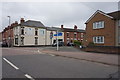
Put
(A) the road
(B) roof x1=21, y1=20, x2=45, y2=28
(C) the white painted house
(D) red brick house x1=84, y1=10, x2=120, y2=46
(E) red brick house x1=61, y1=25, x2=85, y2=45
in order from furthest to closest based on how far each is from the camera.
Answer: (E) red brick house x1=61, y1=25, x2=85, y2=45 < (B) roof x1=21, y1=20, x2=45, y2=28 < (C) the white painted house < (D) red brick house x1=84, y1=10, x2=120, y2=46 < (A) the road

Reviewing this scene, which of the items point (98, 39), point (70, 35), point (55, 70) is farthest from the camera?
point (70, 35)

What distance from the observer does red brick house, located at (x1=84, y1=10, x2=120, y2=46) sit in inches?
1049

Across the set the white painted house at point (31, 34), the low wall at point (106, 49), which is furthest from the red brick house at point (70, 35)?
the low wall at point (106, 49)

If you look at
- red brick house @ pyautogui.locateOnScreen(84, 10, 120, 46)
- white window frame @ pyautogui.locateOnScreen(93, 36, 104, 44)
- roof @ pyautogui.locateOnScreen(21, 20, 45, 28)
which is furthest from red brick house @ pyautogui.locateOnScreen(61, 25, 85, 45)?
white window frame @ pyautogui.locateOnScreen(93, 36, 104, 44)

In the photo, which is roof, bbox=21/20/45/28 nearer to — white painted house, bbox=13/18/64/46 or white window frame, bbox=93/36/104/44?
white painted house, bbox=13/18/64/46

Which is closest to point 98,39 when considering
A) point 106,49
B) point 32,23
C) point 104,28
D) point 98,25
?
point 104,28

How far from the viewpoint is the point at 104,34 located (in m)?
28.1

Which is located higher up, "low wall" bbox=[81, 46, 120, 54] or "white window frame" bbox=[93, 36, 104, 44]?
"white window frame" bbox=[93, 36, 104, 44]

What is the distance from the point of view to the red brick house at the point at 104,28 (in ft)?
87.4

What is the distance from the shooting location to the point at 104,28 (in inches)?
1107

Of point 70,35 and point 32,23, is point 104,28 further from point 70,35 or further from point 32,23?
point 70,35

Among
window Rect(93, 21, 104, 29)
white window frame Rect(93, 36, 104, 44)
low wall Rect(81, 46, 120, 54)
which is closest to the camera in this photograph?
low wall Rect(81, 46, 120, 54)

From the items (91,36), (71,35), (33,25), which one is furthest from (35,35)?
(91,36)

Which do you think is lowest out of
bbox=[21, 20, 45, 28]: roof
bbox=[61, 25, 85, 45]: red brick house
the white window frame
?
the white window frame
